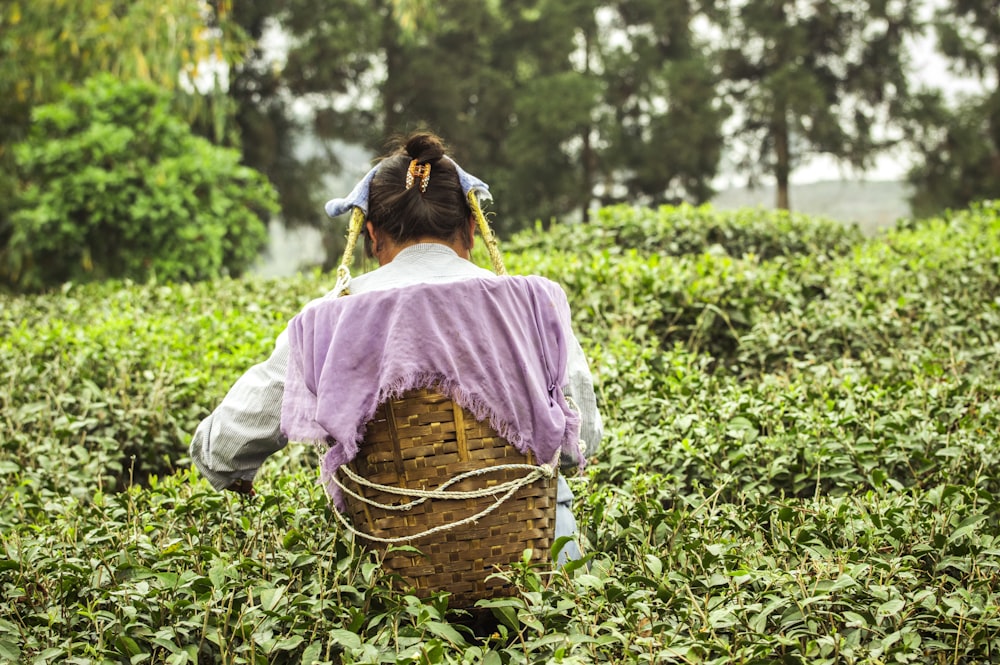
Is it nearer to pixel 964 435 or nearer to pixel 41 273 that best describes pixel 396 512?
pixel 964 435

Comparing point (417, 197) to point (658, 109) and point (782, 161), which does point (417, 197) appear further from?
point (658, 109)

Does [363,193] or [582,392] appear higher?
[363,193]

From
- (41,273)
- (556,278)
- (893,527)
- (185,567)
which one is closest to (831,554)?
(893,527)

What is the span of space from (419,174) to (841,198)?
62.7 ft

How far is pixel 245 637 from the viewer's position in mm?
1997

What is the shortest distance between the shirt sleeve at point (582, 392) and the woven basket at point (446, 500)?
0.19 m

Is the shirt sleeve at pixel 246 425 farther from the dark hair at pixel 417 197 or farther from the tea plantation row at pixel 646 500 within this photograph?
the dark hair at pixel 417 197

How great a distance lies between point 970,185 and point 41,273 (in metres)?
14.7

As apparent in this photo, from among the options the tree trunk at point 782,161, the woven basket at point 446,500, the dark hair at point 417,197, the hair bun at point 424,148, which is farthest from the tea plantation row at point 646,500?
the tree trunk at point 782,161

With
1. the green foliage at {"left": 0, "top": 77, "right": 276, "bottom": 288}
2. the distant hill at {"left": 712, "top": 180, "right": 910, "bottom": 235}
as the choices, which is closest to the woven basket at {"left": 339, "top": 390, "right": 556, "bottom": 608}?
the green foliage at {"left": 0, "top": 77, "right": 276, "bottom": 288}

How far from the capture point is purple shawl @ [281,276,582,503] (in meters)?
1.96

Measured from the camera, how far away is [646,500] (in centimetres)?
260

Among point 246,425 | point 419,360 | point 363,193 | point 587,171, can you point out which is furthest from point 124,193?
point 587,171

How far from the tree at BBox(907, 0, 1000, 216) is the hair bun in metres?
16.3
